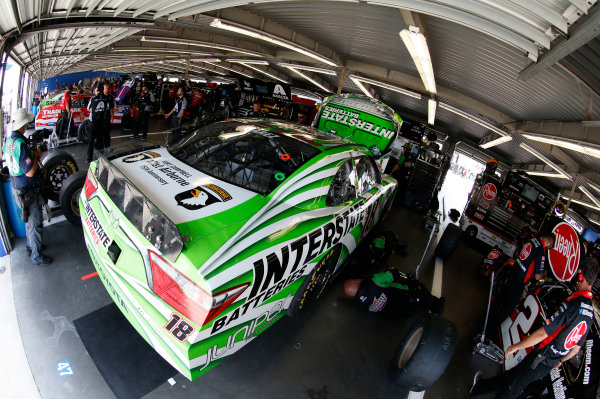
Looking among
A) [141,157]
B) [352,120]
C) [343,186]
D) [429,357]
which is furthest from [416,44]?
[429,357]

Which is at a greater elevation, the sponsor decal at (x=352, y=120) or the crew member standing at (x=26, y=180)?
the sponsor decal at (x=352, y=120)

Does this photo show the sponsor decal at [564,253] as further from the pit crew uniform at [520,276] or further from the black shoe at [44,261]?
the black shoe at [44,261]

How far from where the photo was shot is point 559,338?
2355 mm

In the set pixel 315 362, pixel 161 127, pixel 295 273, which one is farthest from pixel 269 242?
pixel 161 127

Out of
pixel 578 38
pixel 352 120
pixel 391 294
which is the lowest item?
pixel 391 294

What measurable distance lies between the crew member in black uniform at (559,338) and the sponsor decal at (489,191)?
429 centimetres

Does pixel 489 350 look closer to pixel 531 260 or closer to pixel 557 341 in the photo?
pixel 557 341

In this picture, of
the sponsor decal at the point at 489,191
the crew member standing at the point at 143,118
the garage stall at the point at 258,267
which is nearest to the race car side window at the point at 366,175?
the garage stall at the point at 258,267

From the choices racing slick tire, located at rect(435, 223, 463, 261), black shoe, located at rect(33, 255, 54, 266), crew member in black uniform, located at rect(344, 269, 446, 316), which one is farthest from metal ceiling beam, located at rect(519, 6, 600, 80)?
black shoe, located at rect(33, 255, 54, 266)

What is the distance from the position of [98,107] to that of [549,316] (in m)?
6.98

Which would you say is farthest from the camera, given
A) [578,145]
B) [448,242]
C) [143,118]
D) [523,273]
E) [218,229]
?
[143,118]

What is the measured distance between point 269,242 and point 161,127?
957 cm

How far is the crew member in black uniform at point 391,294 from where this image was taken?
3256 millimetres

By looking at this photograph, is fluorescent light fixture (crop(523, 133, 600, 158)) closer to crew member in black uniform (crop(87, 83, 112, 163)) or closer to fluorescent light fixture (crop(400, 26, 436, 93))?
fluorescent light fixture (crop(400, 26, 436, 93))
